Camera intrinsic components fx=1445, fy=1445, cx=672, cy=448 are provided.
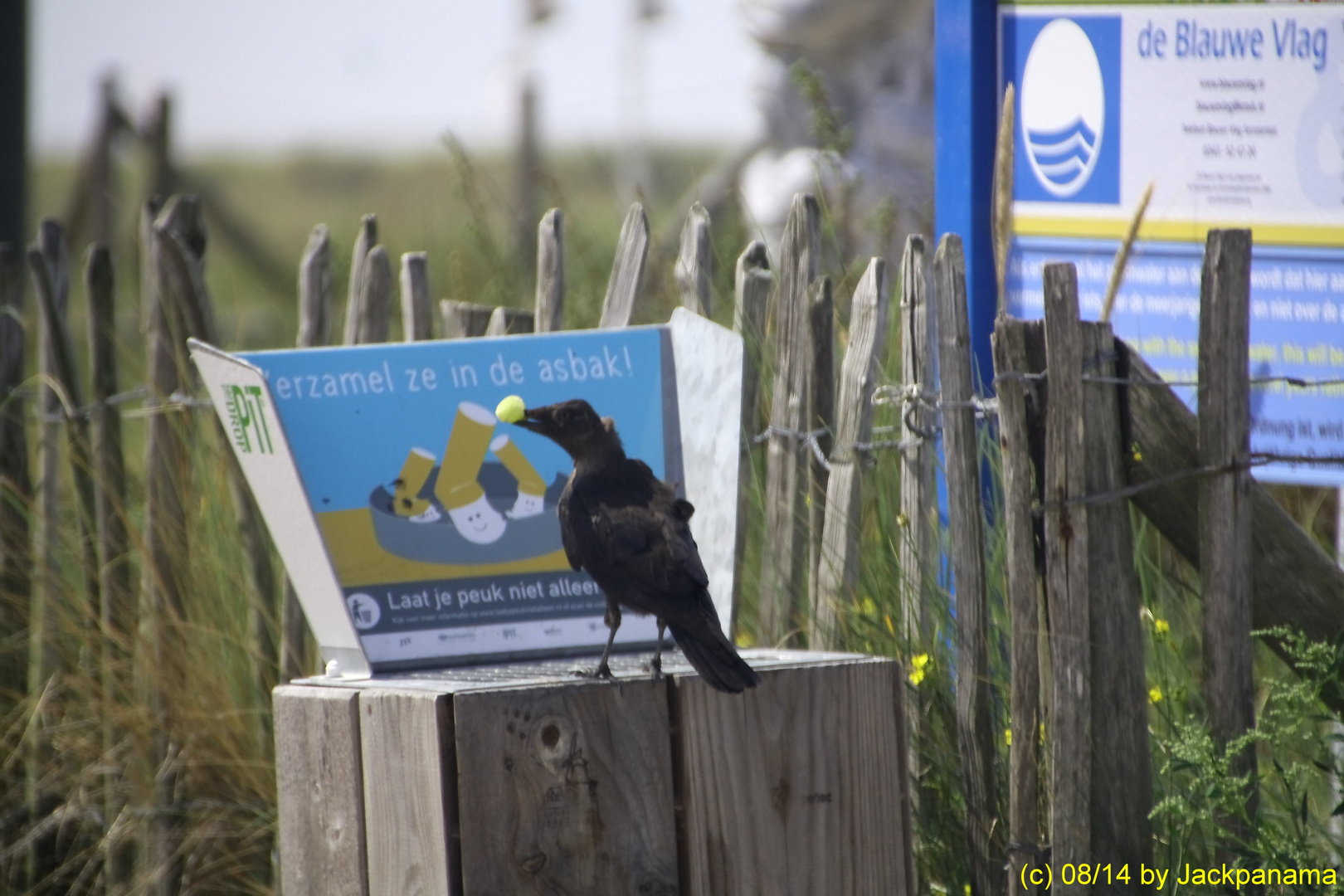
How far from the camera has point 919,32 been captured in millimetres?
7984

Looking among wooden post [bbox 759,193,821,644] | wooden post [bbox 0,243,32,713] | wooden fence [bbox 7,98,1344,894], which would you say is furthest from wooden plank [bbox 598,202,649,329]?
wooden post [bbox 0,243,32,713]

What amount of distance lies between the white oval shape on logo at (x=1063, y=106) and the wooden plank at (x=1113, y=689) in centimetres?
127

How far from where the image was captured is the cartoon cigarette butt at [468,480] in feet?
8.56

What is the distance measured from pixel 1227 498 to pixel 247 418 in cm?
174

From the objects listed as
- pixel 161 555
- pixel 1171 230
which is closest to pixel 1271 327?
pixel 1171 230

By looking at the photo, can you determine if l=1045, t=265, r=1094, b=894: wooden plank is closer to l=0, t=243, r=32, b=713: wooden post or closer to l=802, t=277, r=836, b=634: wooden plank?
l=802, t=277, r=836, b=634: wooden plank

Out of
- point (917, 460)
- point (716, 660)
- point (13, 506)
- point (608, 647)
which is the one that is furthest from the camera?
point (13, 506)

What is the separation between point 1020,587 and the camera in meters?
2.61

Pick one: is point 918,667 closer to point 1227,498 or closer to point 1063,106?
point 1227,498

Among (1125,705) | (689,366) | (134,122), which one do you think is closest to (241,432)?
(689,366)

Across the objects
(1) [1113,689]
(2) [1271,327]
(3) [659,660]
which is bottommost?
(1) [1113,689]

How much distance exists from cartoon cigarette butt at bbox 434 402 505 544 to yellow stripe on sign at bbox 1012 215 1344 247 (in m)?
1.68

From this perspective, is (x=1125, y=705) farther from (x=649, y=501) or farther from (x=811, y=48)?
(x=811, y=48)

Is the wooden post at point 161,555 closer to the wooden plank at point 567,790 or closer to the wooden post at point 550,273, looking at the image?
the wooden post at point 550,273
